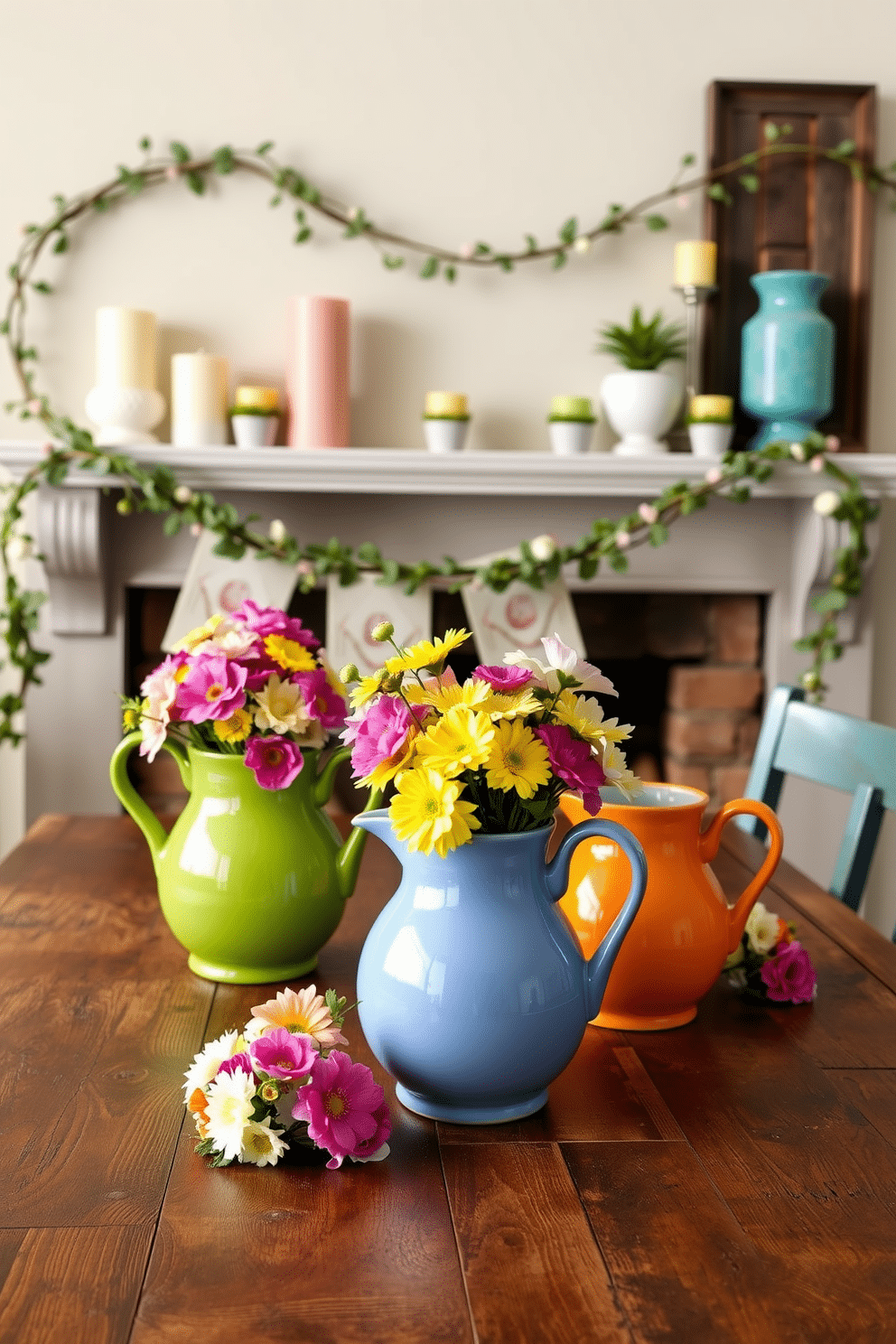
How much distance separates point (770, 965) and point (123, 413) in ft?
5.70

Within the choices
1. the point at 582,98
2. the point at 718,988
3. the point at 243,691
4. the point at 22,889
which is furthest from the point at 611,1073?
the point at 582,98

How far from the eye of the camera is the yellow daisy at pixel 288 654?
1.04 metres

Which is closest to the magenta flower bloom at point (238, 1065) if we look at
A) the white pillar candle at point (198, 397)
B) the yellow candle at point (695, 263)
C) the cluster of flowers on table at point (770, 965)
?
the cluster of flowers on table at point (770, 965)

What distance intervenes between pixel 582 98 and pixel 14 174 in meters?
1.11

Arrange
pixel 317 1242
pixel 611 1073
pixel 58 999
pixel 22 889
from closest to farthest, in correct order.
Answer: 1. pixel 317 1242
2. pixel 611 1073
3. pixel 58 999
4. pixel 22 889

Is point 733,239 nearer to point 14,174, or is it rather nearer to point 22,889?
point 14,174

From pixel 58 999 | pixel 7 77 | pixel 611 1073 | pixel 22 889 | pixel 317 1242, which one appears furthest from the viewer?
pixel 7 77

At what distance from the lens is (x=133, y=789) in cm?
106

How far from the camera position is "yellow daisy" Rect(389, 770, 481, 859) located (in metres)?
0.75

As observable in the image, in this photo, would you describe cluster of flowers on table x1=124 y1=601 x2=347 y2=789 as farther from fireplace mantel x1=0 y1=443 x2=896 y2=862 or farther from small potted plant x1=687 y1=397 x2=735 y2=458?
small potted plant x1=687 y1=397 x2=735 y2=458

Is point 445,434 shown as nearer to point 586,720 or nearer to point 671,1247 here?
point 586,720

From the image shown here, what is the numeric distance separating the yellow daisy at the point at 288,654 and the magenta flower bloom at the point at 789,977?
45 centimetres

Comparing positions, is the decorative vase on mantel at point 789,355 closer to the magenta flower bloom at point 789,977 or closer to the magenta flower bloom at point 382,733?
the magenta flower bloom at point 789,977

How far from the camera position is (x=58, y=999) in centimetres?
101
